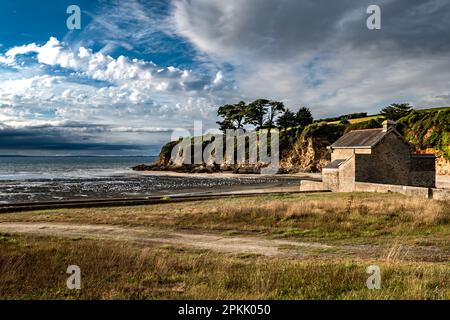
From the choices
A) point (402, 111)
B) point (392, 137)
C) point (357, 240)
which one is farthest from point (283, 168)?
point (357, 240)

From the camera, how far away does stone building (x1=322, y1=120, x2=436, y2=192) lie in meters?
35.7

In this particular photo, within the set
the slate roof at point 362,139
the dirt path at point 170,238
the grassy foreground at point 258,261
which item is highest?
the slate roof at point 362,139

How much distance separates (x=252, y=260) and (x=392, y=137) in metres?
31.3

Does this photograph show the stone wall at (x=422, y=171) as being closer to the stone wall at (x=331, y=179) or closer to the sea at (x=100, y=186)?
the stone wall at (x=331, y=179)

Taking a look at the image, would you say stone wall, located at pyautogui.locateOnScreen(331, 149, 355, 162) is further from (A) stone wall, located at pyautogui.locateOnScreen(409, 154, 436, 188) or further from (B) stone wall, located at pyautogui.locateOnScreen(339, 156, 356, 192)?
(A) stone wall, located at pyautogui.locateOnScreen(409, 154, 436, 188)

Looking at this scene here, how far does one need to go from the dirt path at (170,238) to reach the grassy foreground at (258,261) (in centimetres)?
82

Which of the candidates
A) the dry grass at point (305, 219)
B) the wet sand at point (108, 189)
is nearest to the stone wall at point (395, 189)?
the dry grass at point (305, 219)

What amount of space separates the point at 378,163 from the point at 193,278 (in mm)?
32609

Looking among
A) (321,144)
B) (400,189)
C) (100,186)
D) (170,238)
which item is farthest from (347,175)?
(321,144)

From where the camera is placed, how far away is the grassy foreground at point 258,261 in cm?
749

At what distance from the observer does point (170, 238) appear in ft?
52.2

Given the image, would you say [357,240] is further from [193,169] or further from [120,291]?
[193,169]

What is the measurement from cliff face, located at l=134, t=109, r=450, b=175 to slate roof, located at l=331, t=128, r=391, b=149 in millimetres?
23510

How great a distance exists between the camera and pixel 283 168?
84.7m
